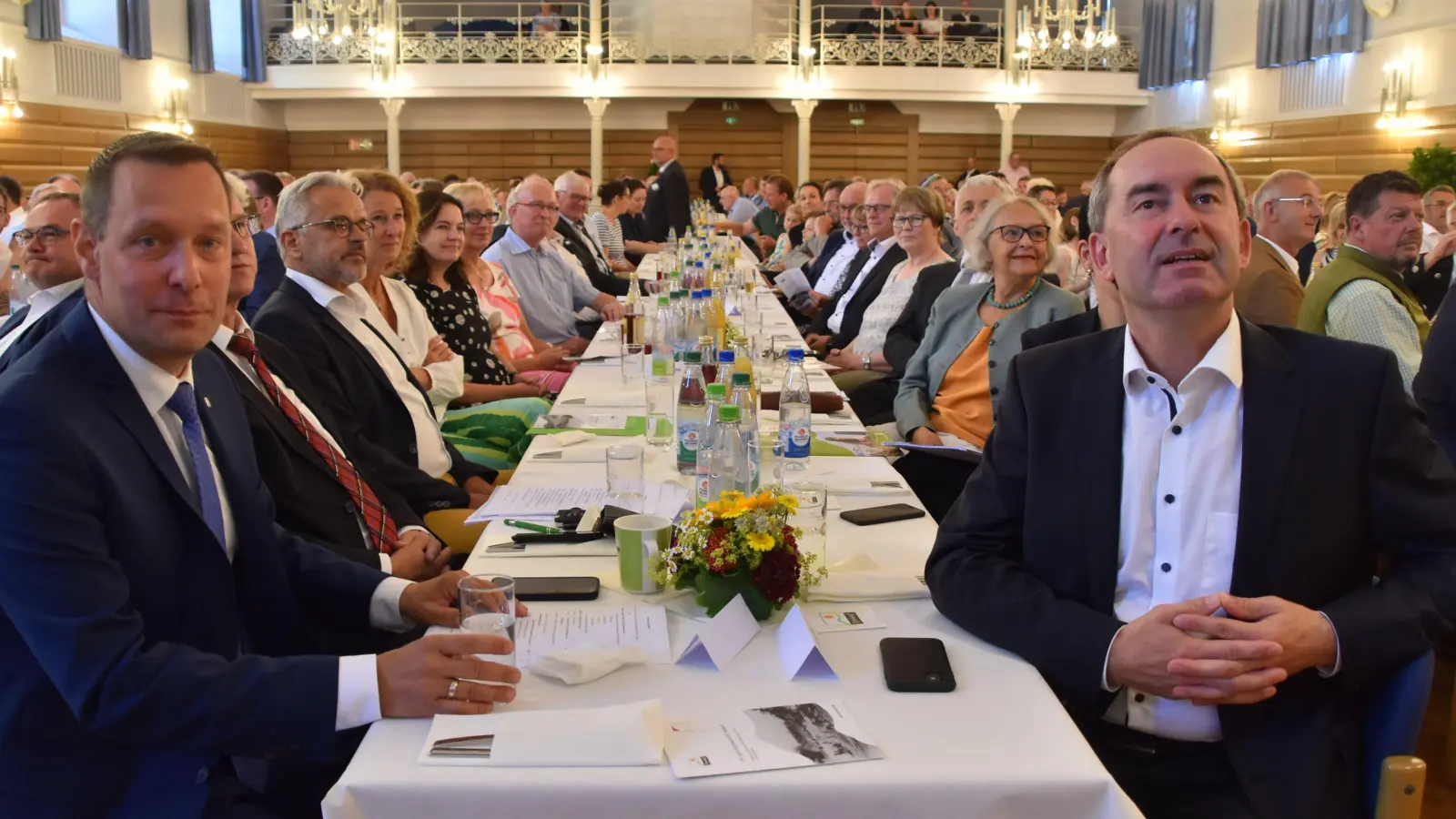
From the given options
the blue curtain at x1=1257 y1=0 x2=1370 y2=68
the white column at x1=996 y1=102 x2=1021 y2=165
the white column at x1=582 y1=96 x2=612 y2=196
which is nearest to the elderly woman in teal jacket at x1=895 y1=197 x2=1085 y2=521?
the blue curtain at x1=1257 y1=0 x2=1370 y2=68

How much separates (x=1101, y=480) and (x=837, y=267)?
Answer: 5677mm

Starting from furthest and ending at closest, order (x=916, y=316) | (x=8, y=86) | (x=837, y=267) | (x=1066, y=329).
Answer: (x=8, y=86)
(x=837, y=267)
(x=916, y=316)
(x=1066, y=329)

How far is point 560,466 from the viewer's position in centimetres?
250

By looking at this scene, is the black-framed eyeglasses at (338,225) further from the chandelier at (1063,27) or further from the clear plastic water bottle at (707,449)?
the chandelier at (1063,27)

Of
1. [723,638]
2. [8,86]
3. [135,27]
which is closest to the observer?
[723,638]

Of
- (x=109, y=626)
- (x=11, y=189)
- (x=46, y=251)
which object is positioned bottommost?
(x=109, y=626)

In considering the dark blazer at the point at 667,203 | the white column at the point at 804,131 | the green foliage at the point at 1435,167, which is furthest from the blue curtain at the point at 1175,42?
the dark blazer at the point at 667,203

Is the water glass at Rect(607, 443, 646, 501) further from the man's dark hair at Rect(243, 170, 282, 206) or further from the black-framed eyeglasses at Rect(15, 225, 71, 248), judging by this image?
the man's dark hair at Rect(243, 170, 282, 206)

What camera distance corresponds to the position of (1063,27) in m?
13.3

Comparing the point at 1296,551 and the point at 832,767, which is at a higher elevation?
the point at 1296,551

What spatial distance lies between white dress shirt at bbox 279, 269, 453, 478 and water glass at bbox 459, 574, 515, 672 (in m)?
1.57

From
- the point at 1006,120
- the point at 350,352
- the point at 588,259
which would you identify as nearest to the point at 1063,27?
the point at 1006,120

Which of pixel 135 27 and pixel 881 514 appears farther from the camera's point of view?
pixel 135 27

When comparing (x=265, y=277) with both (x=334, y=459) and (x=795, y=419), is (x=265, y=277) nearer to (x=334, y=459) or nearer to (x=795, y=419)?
(x=334, y=459)
